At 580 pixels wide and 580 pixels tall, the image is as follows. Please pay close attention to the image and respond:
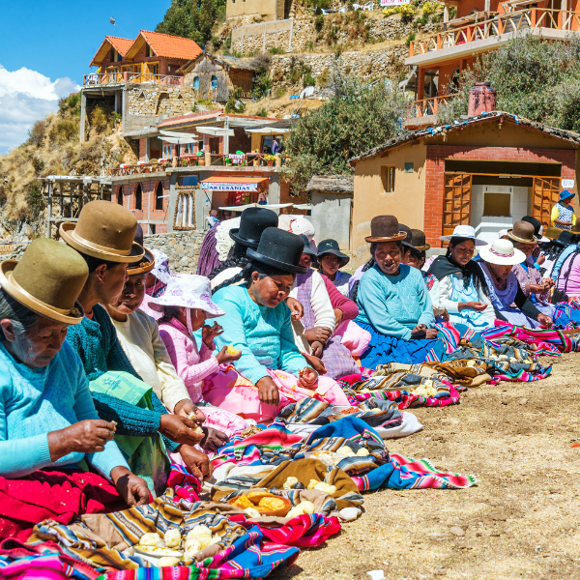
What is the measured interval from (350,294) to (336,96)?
24.7 metres

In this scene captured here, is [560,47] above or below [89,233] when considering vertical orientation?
above

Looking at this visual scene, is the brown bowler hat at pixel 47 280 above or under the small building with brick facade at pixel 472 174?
under

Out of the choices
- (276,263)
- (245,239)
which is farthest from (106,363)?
(245,239)

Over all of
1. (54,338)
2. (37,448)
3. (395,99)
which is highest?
(395,99)

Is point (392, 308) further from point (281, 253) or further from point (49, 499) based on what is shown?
point (49, 499)

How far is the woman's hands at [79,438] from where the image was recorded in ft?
8.12

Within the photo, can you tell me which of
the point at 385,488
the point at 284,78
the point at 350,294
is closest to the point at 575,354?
the point at 350,294

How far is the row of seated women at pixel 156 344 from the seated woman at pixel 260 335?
0.01 m

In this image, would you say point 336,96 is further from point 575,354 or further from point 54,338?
point 54,338

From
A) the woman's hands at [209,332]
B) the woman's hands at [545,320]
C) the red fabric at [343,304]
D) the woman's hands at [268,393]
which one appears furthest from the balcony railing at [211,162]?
the woman's hands at [268,393]

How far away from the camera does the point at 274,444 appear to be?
4320 millimetres

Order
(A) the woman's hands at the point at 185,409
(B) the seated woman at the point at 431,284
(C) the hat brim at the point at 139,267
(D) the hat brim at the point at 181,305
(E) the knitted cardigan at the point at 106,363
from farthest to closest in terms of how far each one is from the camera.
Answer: (B) the seated woman at the point at 431,284 → (D) the hat brim at the point at 181,305 → (A) the woman's hands at the point at 185,409 → (C) the hat brim at the point at 139,267 → (E) the knitted cardigan at the point at 106,363

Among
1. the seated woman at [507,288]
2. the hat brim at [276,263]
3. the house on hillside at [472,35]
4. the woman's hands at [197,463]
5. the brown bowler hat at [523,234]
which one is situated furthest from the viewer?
the house on hillside at [472,35]

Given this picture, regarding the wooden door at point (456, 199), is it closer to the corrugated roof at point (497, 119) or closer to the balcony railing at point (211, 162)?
the corrugated roof at point (497, 119)
